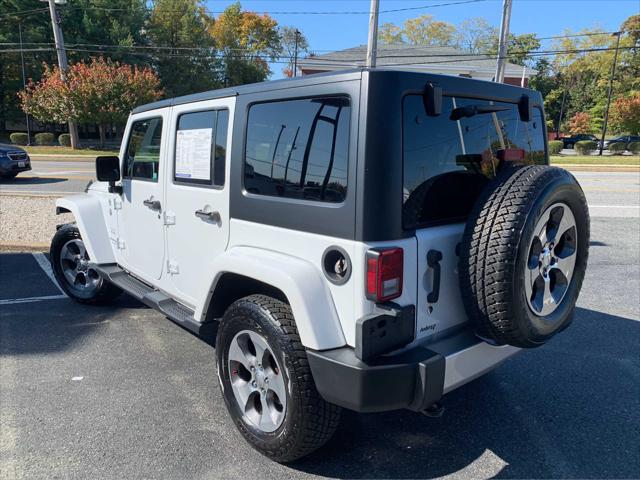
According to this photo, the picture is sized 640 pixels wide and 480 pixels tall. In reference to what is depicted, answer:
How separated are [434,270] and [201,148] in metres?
1.74

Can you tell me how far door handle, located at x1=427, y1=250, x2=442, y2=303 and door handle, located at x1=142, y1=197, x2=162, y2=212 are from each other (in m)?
2.17

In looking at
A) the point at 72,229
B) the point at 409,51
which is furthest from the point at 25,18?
the point at 72,229

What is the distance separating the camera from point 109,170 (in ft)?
13.7

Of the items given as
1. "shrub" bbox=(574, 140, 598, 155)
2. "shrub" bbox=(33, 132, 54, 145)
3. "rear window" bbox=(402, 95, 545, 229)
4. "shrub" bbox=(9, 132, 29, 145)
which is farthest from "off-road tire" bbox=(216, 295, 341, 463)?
"shrub" bbox=(9, 132, 29, 145)

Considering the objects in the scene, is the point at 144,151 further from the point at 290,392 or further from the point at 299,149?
the point at 290,392

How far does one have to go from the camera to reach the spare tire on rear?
2.23 meters

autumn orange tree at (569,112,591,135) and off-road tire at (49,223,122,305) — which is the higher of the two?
autumn orange tree at (569,112,591,135)

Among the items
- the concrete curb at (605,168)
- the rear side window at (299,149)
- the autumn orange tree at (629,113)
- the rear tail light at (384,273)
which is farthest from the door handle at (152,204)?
the autumn orange tree at (629,113)

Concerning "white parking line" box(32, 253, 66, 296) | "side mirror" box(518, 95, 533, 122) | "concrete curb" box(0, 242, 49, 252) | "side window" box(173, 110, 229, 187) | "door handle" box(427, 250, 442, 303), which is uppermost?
"side mirror" box(518, 95, 533, 122)

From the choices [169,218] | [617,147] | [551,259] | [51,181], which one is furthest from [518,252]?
[617,147]

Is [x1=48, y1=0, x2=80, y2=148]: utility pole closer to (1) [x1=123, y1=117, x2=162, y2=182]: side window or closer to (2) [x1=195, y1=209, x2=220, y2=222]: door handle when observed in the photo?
(1) [x1=123, y1=117, x2=162, y2=182]: side window

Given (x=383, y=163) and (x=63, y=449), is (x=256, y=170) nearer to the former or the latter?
(x=383, y=163)

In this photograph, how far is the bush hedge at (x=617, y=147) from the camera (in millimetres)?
36228

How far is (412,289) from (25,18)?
1784 inches
